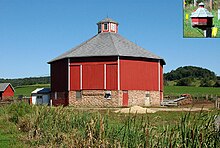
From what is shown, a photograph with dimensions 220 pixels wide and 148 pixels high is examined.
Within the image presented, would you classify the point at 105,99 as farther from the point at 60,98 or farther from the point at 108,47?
the point at 60,98

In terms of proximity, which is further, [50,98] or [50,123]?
[50,98]

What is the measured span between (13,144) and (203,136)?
7.97 metres

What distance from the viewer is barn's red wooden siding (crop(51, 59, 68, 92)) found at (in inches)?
1879

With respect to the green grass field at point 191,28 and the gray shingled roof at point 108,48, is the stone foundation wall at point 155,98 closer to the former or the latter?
the gray shingled roof at point 108,48

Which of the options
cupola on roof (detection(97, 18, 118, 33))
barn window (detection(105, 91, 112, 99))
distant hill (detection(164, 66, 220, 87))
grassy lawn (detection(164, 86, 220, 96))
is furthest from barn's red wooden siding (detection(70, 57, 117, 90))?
distant hill (detection(164, 66, 220, 87))

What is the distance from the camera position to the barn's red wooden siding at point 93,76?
148ft

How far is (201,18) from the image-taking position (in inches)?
445

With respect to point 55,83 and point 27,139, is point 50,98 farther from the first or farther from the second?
point 27,139

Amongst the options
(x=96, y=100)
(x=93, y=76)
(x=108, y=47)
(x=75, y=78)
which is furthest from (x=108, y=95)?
(x=108, y=47)

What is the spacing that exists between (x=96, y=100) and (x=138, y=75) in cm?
575

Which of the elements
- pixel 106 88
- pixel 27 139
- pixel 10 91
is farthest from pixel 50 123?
pixel 10 91

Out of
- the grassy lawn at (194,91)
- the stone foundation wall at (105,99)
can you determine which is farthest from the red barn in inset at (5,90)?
the stone foundation wall at (105,99)

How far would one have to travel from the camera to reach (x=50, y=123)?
1345cm

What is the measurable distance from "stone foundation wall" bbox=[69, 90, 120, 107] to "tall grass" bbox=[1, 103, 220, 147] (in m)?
28.1
